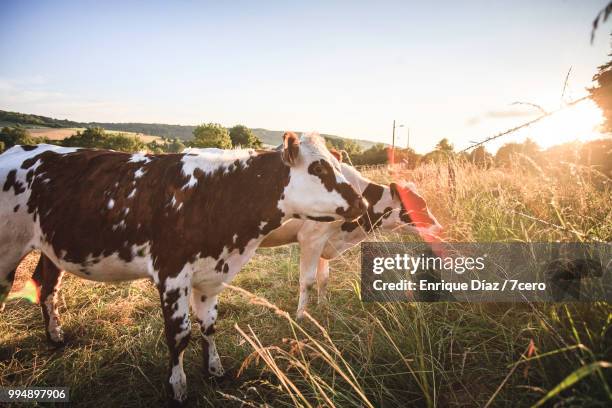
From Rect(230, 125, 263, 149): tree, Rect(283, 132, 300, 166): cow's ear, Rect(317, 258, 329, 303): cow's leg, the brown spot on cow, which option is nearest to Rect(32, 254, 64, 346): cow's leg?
the brown spot on cow

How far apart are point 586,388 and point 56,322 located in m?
4.74

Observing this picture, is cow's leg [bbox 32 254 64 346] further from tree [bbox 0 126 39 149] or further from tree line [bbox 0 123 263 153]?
tree [bbox 0 126 39 149]

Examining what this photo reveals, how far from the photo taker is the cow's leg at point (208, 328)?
3.07 meters

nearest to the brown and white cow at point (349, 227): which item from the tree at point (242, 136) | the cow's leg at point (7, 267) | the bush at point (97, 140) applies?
the cow's leg at point (7, 267)

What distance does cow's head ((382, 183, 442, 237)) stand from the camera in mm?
4711

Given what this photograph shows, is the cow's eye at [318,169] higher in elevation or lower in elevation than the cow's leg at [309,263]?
higher

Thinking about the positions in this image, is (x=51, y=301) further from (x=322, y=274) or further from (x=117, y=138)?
(x=117, y=138)

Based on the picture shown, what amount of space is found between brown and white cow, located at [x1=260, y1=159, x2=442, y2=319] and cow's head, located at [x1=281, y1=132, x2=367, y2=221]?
5.89 ft

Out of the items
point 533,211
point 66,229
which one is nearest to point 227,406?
point 66,229

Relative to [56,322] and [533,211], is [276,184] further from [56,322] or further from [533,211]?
[533,211]

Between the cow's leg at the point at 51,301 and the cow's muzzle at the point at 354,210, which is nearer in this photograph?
the cow's muzzle at the point at 354,210

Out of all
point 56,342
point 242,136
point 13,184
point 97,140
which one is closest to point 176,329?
point 56,342

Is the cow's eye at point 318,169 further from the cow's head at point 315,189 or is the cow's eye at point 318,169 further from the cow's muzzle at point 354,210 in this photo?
the cow's muzzle at point 354,210

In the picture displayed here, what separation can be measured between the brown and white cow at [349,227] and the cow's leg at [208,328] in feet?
4.87
